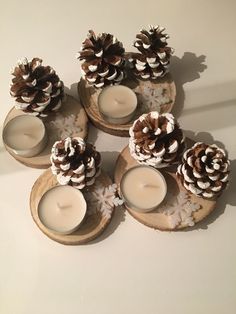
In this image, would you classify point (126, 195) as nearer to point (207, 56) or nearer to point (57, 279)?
point (57, 279)

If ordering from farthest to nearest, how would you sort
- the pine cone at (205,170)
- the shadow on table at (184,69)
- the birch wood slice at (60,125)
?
the shadow on table at (184,69) < the birch wood slice at (60,125) < the pine cone at (205,170)

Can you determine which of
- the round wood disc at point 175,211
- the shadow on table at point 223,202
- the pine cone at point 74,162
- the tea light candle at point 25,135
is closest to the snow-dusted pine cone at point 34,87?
the tea light candle at point 25,135

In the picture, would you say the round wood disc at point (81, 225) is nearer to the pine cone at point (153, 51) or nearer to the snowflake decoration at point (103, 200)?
the snowflake decoration at point (103, 200)

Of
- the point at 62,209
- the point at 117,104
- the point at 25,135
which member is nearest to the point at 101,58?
the point at 117,104

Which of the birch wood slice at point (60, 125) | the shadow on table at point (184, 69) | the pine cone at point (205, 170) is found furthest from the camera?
the shadow on table at point (184, 69)

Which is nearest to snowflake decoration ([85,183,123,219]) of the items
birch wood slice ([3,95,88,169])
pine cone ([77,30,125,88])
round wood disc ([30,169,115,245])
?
round wood disc ([30,169,115,245])

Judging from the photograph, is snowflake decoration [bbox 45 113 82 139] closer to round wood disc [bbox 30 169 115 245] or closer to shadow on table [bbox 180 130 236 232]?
round wood disc [bbox 30 169 115 245]

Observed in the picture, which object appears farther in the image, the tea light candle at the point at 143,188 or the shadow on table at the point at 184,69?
the shadow on table at the point at 184,69
